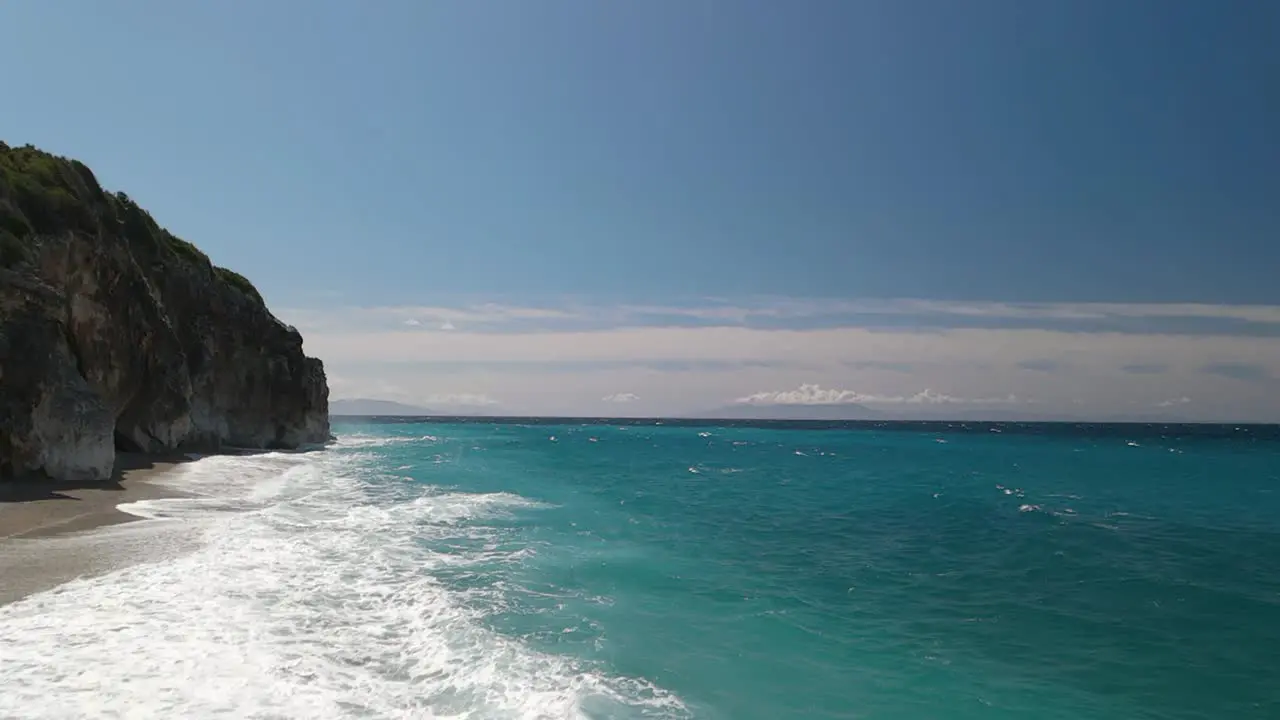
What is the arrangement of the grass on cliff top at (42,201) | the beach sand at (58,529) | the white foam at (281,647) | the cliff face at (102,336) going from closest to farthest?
the white foam at (281,647), the beach sand at (58,529), the cliff face at (102,336), the grass on cliff top at (42,201)

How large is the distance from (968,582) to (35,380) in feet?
102

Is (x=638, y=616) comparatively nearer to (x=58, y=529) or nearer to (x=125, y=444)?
(x=58, y=529)

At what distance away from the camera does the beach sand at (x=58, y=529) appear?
13484 mm

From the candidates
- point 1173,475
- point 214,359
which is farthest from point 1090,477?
point 214,359

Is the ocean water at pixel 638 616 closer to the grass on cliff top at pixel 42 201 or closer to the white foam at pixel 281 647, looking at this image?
the white foam at pixel 281 647

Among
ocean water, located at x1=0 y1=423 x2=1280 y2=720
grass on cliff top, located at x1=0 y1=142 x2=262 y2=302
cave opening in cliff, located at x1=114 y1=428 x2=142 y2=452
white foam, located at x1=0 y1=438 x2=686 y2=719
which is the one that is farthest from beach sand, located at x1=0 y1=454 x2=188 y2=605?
cave opening in cliff, located at x1=114 y1=428 x2=142 y2=452

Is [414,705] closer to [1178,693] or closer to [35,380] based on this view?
[1178,693]

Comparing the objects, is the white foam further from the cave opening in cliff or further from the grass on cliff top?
the cave opening in cliff

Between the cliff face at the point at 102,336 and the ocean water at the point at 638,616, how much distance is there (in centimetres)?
571

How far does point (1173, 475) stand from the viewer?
60.2m

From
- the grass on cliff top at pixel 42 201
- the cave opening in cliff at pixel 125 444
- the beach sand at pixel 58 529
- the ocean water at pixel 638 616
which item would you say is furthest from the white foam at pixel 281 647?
the cave opening in cliff at pixel 125 444

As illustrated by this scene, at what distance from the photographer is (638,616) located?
14.5m

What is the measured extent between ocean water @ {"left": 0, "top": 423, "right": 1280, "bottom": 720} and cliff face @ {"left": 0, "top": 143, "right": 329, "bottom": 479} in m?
→ 5.71

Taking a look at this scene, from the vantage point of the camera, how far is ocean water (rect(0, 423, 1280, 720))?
9812mm
